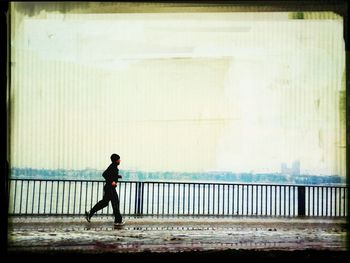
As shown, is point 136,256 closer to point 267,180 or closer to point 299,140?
point 299,140

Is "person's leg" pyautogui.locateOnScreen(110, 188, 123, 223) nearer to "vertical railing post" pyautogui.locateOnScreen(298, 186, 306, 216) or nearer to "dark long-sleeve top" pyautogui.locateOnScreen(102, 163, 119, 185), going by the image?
"dark long-sleeve top" pyautogui.locateOnScreen(102, 163, 119, 185)

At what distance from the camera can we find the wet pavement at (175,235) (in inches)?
300

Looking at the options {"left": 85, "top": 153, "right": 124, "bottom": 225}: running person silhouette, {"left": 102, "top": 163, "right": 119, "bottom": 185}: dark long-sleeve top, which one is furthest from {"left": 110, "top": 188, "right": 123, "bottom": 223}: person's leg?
{"left": 102, "top": 163, "right": 119, "bottom": 185}: dark long-sleeve top

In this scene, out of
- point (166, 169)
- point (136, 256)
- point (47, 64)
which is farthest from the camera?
point (166, 169)

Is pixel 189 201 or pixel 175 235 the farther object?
pixel 189 201

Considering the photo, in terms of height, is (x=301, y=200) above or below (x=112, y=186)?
below

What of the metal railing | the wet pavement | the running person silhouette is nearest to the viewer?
the wet pavement

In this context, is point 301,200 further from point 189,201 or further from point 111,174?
point 111,174

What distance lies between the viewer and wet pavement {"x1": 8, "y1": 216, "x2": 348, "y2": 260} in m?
7.61

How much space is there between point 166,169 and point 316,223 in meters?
4.27

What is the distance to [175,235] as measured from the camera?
9.05 meters

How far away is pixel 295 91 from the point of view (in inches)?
404

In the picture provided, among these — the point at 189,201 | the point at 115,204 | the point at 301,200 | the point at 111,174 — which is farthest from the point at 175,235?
the point at 301,200

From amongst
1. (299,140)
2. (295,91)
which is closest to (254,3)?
(295,91)
